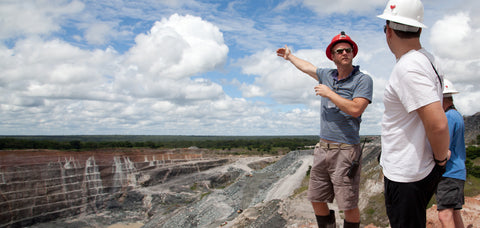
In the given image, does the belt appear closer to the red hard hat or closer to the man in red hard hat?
the man in red hard hat

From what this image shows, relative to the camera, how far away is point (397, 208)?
2092 millimetres

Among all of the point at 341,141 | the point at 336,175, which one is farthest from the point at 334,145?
the point at 336,175

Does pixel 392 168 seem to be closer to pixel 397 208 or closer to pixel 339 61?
pixel 397 208

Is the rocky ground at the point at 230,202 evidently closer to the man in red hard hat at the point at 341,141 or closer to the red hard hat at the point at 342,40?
the man in red hard hat at the point at 341,141

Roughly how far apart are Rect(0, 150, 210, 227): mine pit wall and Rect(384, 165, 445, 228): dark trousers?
106 ft

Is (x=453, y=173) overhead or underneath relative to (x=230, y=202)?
overhead

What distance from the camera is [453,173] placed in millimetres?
3324

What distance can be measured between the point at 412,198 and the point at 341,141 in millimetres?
1231

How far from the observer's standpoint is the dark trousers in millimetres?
1998

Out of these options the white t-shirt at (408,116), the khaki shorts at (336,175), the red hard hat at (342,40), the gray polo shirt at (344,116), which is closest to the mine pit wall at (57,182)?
the khaki shorts at (336,175)

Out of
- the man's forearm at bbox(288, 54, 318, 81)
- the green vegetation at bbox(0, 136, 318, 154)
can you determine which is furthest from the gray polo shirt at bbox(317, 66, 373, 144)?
the green vegetation at bbox(0, 136, 318, 154)

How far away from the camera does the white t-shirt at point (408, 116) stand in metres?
1.81

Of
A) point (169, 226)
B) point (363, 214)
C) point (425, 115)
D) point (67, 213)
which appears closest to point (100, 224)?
point (67, 213)

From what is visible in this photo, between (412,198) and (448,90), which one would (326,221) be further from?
(448,90)
